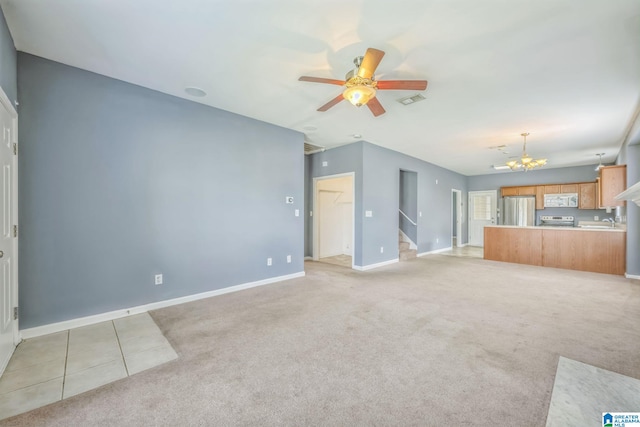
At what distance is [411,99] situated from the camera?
352 centimetres

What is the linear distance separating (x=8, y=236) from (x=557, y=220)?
11.7 meters

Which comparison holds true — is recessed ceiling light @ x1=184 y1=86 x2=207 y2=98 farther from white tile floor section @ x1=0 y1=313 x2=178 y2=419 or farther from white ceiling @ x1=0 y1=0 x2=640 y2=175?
white tile floor section @ x1=0 y1=313 x2=178 y2=419

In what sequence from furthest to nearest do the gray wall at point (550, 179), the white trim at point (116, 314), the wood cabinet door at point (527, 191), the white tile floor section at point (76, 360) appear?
the wood cabinet door at point (527, 191), the gray wall at point (550, 179), the white trim at point (116, 314), the white tile floor section at point (76, 360)

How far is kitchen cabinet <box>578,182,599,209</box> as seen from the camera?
7.70 meters

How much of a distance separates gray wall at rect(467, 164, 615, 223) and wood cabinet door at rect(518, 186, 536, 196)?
267mm

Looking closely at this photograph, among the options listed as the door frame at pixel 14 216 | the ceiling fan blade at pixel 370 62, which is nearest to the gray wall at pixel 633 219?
the ceiling fan blade at pixel 370 62

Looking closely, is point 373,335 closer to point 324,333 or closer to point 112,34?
point 324,333

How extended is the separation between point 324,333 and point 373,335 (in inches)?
19.1

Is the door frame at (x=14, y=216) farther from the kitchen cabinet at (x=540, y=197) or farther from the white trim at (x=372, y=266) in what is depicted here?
the kitchen cabinet at (x=540, y=197)

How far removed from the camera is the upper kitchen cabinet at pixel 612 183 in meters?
5.25

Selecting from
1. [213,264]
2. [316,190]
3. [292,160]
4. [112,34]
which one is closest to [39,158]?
[112,34]

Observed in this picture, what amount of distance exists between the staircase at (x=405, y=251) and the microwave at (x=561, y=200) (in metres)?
4.92

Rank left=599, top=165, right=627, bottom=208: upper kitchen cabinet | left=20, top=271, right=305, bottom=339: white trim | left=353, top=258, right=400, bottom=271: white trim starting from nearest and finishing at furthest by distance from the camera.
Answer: left=20, top=271, right=305, bottom=339: white trim
left=599, top=165, right=627, bottom=208: upper kitchen cabinet
left=353, top=258, right=400, bottom=271: white trim

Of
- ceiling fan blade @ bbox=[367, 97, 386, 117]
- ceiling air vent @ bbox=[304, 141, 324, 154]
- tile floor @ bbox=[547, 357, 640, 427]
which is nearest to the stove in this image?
ceiling air vent @ bbox=[304, 141, 324, 154]
